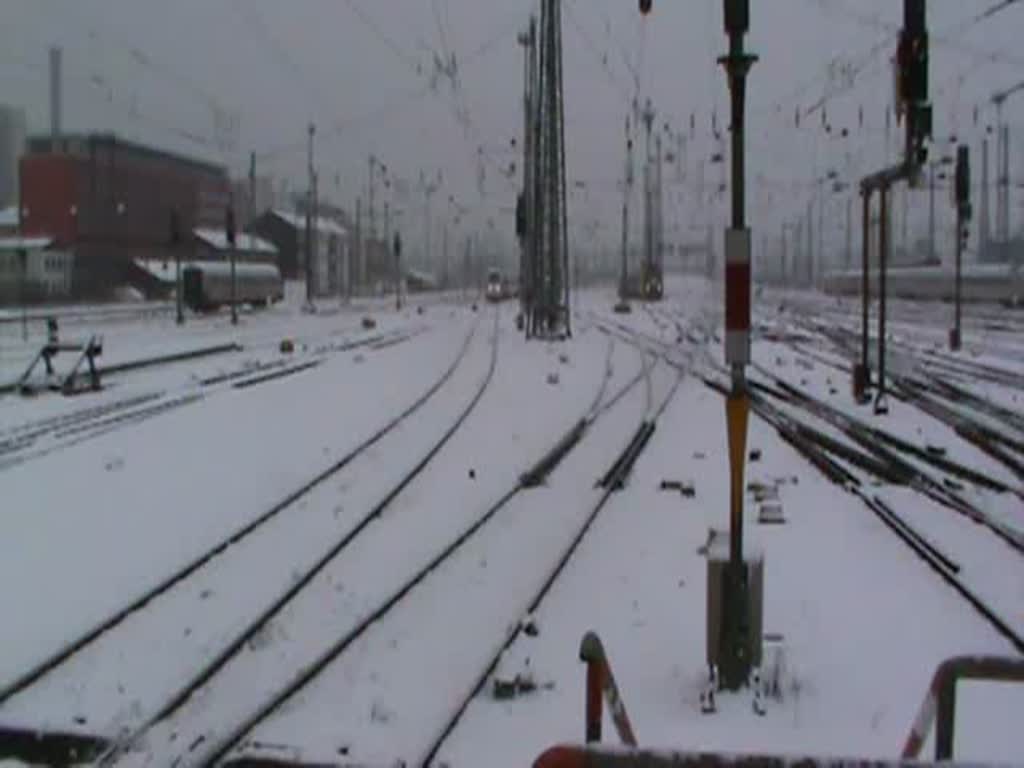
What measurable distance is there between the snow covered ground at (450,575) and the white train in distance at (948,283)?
36640 millimetres

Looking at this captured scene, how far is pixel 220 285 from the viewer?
63.5 m

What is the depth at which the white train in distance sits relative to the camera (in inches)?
2272

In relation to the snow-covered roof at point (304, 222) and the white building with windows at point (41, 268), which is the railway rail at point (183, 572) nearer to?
the white building with windows at point (41, 268)

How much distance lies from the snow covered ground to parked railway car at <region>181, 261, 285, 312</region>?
131ft

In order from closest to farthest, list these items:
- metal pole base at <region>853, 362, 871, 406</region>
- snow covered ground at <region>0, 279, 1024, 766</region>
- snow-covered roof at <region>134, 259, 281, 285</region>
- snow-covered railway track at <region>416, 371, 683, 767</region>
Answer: snow-covered railway track at <region>416, 371, 683, 767</region>
snow covered ground at <region>0, 279, 1024, 766</region>
metal pole base at <region>853, 362, 871, 406</region>
snow-covered roof at <region>134, 259, 281, 285</region>

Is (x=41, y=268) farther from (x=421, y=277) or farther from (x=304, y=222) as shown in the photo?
(x=421, y=277)

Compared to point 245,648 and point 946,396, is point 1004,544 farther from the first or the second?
point 946,396

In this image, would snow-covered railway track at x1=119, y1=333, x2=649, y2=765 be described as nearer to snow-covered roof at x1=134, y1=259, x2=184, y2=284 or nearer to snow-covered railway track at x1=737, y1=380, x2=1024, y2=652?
snow-covered railway track at x1=737, y1=380, x2=1024, y2=652

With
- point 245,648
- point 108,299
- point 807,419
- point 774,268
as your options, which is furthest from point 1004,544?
point 774,268

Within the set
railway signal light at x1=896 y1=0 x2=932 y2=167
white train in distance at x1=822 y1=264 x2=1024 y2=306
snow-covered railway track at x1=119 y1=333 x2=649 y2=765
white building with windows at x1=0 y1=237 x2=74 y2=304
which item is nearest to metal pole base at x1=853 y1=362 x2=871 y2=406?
railway signal light at x1=896 y1=0 x2=932 y2=167

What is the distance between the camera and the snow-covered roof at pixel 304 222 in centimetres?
10588

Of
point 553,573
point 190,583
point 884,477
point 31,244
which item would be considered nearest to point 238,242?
point 31,244

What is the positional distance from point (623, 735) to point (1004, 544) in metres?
6.61

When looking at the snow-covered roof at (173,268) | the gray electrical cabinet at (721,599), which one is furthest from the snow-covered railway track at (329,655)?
the snow-covered roof at (173,268)
